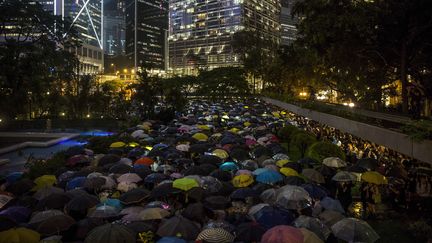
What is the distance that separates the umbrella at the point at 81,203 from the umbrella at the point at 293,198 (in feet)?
16.9

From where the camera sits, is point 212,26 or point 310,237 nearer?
point 310,237

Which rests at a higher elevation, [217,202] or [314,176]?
[314,176]

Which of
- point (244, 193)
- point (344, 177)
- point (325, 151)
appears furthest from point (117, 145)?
point (344, 177)

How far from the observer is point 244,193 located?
483 inches

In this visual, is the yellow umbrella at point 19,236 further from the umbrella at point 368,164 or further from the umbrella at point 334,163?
the umbrella at point 368,164

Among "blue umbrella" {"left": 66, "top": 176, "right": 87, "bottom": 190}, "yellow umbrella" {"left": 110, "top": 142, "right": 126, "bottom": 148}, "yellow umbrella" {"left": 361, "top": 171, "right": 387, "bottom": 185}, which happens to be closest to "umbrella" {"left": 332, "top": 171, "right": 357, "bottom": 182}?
"yellow umbrella" {"left": 361, "top": 171, "right": 387, "bottom": 185}

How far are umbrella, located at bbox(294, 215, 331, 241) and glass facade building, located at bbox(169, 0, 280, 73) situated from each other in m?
135

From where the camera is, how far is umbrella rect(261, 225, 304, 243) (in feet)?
26.8

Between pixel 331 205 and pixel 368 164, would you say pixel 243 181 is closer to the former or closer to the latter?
pixel 331 205

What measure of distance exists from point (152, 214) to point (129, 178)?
3804 millimetres

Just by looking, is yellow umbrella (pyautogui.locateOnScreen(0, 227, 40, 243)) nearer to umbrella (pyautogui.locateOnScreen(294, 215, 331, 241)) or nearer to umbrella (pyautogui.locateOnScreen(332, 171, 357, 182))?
umbrella (pyautogui.locateOnScreen(294, 215, 331, 241))

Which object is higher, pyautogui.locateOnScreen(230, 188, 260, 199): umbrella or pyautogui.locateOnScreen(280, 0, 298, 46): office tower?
pyautogui.locateOnScreen(280, 0, 298, 46): office tower

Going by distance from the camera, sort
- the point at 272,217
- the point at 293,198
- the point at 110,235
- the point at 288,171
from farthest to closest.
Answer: the point at 288,171
the point at 293,198
the point at 272,217
the point at 110,235

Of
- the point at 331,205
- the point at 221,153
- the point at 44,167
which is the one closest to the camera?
the point at 331,205
